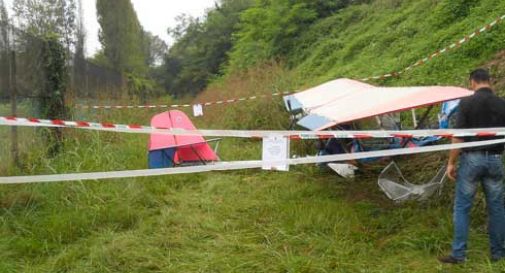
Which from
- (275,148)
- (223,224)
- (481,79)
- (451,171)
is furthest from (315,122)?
(481,79)

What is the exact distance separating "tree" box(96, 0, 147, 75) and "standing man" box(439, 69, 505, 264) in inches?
1490

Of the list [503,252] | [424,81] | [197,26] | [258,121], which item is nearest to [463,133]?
[503,252]

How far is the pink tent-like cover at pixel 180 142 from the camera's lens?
7172 mm

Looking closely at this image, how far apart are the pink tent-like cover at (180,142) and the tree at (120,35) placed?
33.2m

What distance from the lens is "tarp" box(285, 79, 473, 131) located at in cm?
494

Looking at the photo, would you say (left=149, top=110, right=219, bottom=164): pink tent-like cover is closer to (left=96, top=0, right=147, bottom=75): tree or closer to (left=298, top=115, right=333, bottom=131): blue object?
(left=298, top=115, right=333, bottom=131): blue object

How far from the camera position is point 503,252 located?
12.3ft

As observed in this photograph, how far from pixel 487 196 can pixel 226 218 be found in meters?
2.66

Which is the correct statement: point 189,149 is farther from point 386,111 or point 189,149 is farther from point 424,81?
point 424,81

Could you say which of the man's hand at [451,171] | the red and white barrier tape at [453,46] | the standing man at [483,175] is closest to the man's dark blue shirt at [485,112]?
the standing man at [483,175]

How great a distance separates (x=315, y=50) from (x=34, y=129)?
13.9 m

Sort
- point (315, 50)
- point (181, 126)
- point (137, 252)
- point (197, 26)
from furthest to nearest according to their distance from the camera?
point (197, 26)
point (315, 50)
point (181, 126)
point (137, 252)

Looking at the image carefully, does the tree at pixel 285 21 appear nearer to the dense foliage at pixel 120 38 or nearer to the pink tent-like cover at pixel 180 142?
the pink tent-like cover at pixel 180 142

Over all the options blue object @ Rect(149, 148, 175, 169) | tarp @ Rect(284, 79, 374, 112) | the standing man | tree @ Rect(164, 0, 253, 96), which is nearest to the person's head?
the standing man
